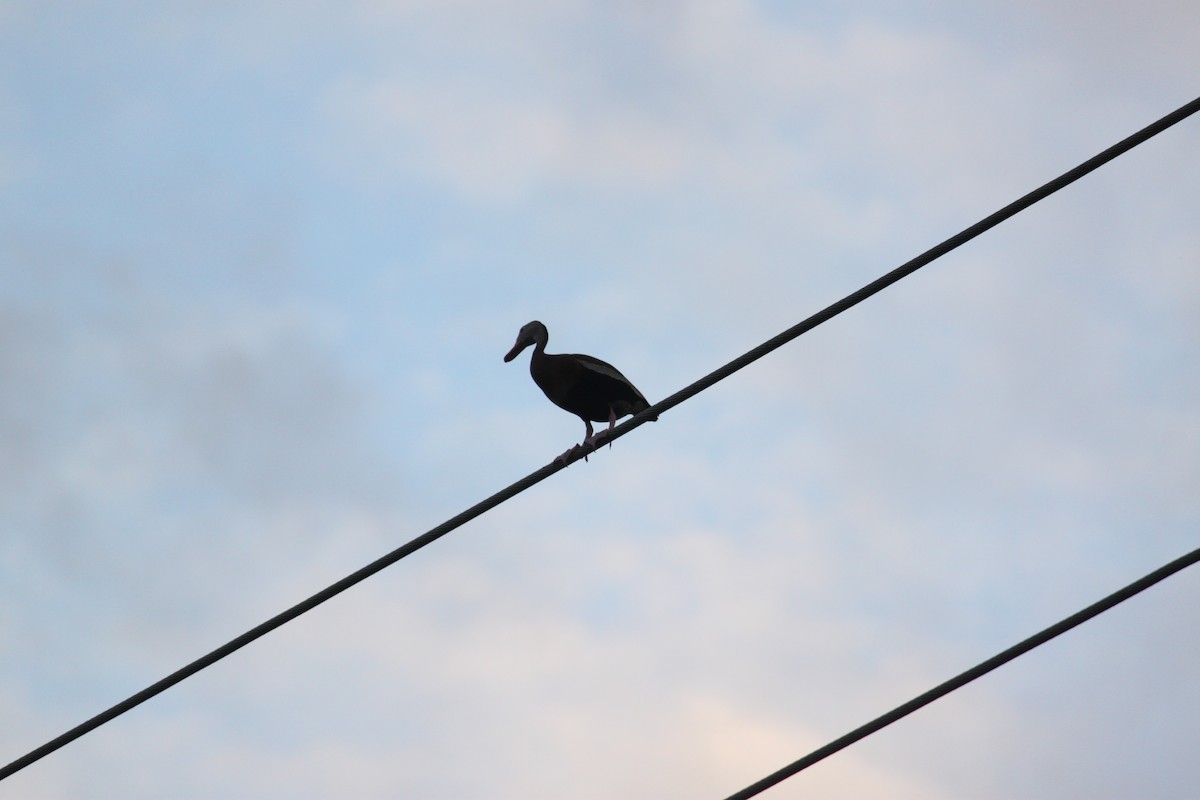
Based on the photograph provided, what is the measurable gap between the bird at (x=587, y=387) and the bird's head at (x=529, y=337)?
25 centimetres

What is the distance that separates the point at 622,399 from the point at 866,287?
424 cm

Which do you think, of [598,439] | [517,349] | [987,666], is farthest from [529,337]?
[987,666]

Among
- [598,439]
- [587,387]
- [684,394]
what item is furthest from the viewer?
[587,387]

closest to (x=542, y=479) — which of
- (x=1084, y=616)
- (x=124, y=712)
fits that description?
(x=124, y=712)

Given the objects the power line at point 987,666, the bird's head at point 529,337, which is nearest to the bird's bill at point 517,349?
the bird's head at point 529,337

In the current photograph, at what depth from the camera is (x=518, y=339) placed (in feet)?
40.1

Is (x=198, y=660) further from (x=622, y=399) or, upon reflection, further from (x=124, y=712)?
(x=622, y=399)

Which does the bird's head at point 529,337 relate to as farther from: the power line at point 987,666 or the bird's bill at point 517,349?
the power line at point 987,666

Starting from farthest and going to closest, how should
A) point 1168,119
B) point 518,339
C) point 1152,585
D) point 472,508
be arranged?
1. point 518,339
2. point 472,508
3. point 1168,119
4. point 1152,585

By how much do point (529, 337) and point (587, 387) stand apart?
0.88m

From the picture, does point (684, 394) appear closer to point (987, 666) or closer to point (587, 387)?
point (987, 666)

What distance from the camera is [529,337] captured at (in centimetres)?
1217

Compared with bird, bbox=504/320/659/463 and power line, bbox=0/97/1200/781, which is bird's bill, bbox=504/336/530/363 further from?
power line, bbox=0/97/1200/781

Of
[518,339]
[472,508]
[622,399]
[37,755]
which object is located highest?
[518,339]
